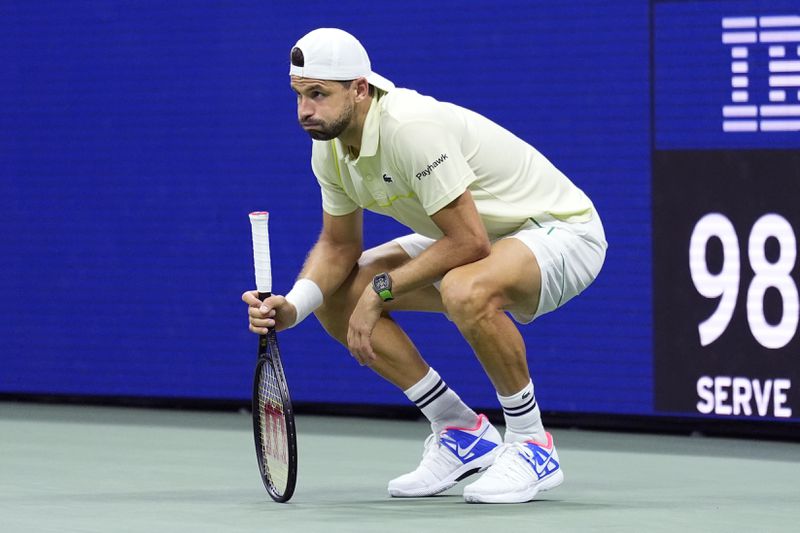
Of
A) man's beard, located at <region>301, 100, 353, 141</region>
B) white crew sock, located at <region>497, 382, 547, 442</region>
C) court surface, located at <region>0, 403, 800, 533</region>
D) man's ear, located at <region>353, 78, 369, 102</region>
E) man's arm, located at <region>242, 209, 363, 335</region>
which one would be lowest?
court surface, located at <region>0, 403, 800, 533</region>

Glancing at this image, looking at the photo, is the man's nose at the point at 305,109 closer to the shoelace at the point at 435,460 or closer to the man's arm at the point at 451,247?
the man's arm at the point at 451,247

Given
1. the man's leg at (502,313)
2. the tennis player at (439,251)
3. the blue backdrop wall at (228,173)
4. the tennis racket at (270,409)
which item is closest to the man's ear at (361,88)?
the tennis player at (439,251)

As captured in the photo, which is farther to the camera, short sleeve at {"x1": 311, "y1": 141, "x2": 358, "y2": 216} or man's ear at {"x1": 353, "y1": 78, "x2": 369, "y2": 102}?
short sleeve at {"x1": 311, "y1": 141, "x2": 358, "y2": 216}

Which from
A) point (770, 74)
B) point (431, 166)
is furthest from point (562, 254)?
point (770, 74)

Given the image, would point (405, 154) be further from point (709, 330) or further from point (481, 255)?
point (709, 330)

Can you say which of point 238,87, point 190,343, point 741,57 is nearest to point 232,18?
point 238,87

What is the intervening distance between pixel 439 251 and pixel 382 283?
159mm

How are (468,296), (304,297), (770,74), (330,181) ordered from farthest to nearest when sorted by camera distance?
(770,74) → (330,181) → (304,297) → (468,296)

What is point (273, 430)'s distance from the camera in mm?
3771

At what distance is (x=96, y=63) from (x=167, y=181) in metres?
0.55

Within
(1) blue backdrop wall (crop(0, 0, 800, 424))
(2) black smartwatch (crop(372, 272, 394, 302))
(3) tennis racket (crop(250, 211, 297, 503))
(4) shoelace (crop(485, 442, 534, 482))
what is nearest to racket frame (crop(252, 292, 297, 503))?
(3) tennis racket (crop(250, 211, 297, 503))

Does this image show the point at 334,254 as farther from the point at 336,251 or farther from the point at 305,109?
the point at 305,109

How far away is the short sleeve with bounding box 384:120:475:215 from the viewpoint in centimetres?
367

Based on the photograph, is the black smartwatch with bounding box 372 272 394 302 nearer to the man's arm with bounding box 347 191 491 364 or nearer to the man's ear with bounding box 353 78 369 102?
the man's arm with bounding box 347 191 491 364
